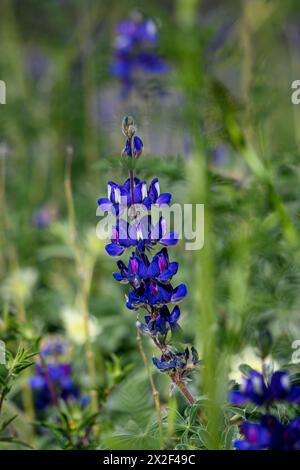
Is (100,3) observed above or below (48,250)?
above

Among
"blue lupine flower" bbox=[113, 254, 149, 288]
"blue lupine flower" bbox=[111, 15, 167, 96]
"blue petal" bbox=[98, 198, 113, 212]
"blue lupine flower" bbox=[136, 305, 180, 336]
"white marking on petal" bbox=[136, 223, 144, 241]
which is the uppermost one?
"blue lupine flower" bbox=[111, 15, 167, 96]

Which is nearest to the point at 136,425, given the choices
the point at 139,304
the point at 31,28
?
the point at 139,304

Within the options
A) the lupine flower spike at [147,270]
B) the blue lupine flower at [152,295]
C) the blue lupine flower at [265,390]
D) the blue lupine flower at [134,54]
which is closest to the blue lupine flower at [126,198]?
the lupine flower spike at [147,270]

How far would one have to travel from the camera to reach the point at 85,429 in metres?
1.41

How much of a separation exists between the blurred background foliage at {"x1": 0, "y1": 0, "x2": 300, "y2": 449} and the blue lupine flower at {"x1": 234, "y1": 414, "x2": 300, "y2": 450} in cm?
4

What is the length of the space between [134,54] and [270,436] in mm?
1775

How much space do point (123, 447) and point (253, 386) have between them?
9.0 inches

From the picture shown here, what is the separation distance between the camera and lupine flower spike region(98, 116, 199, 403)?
3.44 feet

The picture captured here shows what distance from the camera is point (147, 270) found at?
1051 millimetres

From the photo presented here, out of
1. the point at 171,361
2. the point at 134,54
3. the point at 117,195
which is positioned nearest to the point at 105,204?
the point at 117,195

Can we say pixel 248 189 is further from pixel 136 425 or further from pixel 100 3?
pixel 100 3

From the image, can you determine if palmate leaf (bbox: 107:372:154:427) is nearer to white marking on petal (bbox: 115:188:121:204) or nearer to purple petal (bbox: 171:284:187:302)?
purple petal (bbox: 171:284:187:302)

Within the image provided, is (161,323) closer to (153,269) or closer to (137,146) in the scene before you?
(153,269)

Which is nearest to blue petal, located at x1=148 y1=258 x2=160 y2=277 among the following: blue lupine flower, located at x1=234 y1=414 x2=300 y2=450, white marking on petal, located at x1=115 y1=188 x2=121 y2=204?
white marking on petal, located at x1=115 y1=188 x2=121 y2=204
